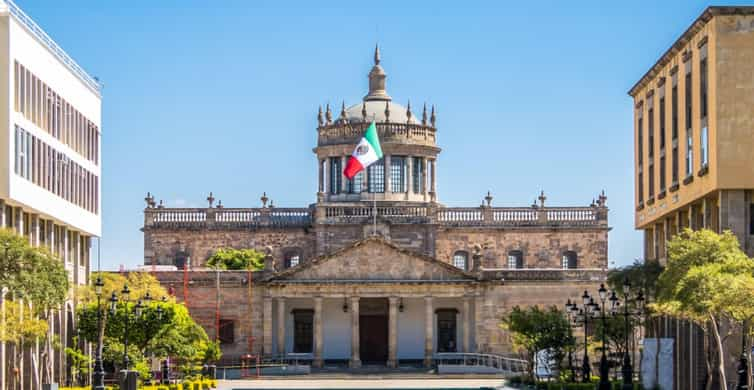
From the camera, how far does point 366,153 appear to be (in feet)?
315

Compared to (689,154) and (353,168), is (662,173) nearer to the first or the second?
(689,154)

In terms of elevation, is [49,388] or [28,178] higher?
[28,178]

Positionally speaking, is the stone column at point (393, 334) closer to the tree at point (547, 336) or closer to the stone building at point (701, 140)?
the tree at point (547, 336)

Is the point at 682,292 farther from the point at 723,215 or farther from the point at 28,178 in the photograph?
the point at 28,178

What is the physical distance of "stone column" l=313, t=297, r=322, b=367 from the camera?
9394 centimetres

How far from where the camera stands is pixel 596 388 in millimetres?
63375

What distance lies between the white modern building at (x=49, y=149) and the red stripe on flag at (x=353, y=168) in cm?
2122

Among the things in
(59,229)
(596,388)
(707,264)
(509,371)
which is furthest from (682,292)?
(509,371)

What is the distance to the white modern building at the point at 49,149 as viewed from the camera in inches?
2263

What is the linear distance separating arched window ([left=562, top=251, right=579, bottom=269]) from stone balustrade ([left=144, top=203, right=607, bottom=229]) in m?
1.64

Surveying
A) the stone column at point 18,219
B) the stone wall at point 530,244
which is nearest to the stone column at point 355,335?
the stone wall at point 530,244

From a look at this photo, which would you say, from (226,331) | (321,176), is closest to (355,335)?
(226,331)

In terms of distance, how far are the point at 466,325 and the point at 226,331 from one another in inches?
511

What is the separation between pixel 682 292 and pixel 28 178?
22613 mm
